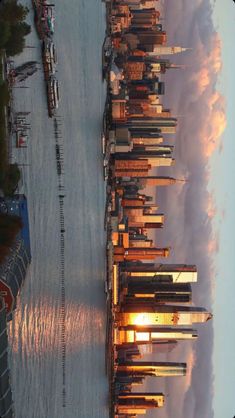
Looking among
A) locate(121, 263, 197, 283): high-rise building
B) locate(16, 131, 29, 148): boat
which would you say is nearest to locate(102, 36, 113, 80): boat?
locate(121, 263, 197, 283): high-rise building

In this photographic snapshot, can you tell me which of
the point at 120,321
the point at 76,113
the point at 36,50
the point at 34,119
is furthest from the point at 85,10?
the point at 120,321

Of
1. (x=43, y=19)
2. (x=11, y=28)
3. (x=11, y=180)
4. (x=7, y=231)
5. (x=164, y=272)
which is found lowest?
(x=7, y=231)

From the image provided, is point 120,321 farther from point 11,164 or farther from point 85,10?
point 11,164

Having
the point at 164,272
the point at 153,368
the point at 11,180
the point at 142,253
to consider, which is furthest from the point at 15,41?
the point at 142,253

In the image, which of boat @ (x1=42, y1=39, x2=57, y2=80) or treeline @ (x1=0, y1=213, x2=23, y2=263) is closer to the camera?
treeline @ (x1=0, y1=213, x2=23, y2=263)

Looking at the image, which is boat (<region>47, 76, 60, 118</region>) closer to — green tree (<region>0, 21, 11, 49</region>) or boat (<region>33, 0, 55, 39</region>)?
boat (<region>33, 0, 55, 39</region>)

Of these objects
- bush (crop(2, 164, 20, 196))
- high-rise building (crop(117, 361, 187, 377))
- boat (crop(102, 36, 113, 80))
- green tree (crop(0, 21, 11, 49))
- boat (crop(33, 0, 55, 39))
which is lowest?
high-rise building (crop(117, 361, 187, 377))

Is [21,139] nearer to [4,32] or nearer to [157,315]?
[4,32]
